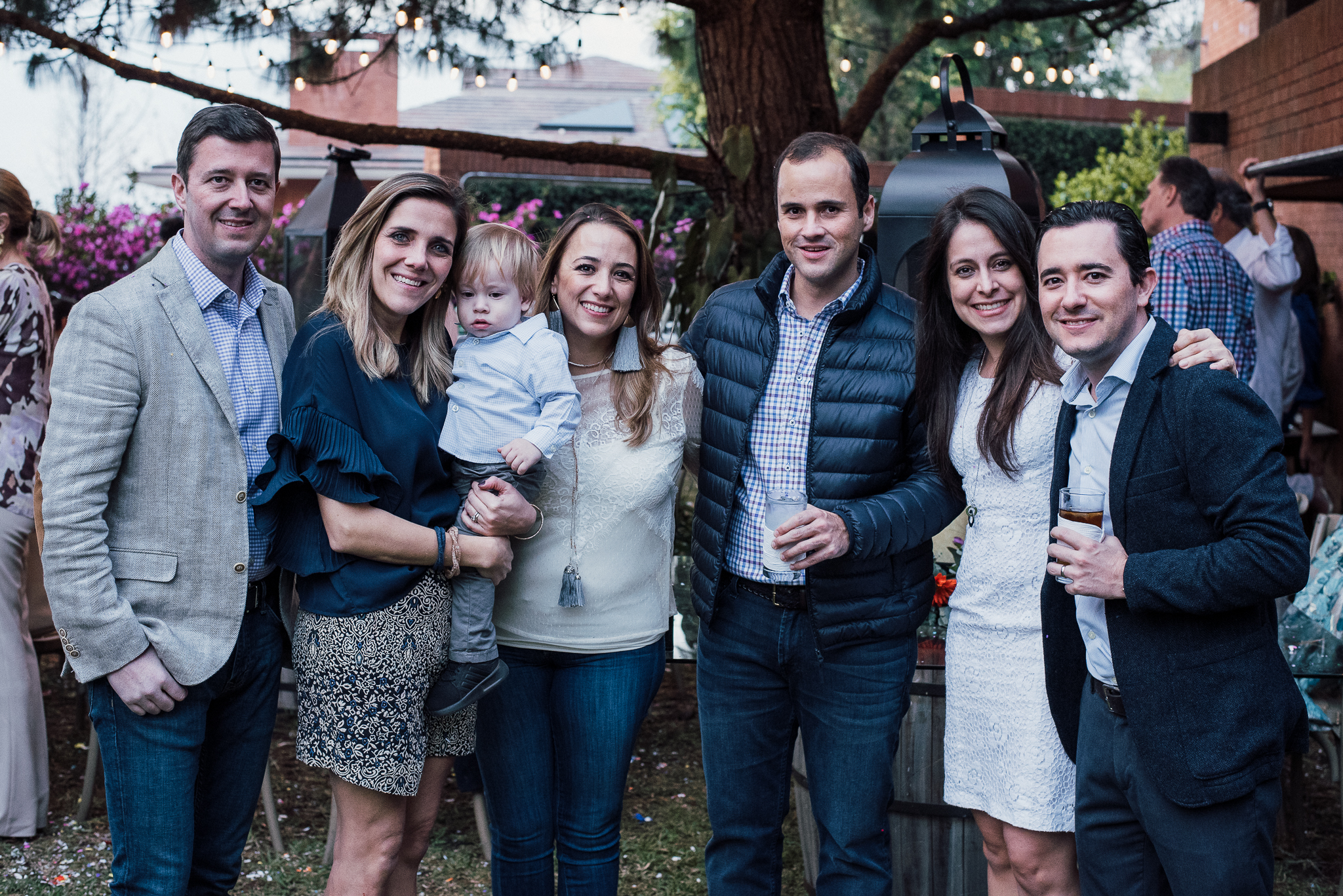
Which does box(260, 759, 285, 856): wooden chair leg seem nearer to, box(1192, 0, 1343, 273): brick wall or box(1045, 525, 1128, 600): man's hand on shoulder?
box(1045, 525, 1128, 600): man's hand on shoulder

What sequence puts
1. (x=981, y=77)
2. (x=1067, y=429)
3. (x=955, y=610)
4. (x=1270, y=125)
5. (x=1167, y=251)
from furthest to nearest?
(x=981, y=77)
(x=1270, y=125)
(x=1167, y=251)
(x=955, y=610)
(x=1067, y=429)

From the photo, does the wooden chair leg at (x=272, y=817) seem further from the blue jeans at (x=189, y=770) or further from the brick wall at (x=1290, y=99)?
the brick wall at (x=1290, y=99)

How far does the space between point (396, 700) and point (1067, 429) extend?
1432 millimetres

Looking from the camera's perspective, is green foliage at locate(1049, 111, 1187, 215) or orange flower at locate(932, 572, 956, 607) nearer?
orange flower at locate(932, 572, 956, 607)

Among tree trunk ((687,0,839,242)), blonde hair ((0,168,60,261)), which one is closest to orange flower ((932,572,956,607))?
tree trunk ((687,0,839,242))

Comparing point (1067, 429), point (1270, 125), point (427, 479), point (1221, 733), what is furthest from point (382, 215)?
point (1270, 125)

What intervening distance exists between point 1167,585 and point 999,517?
0.51 m

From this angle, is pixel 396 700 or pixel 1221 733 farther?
pixel 396 700

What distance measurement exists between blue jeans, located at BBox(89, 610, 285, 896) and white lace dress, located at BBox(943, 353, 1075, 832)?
4.97ft

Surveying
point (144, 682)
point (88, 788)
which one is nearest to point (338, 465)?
point (144, 682)

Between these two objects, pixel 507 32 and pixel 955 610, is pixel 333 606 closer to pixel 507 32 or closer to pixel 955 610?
pixel 955 610

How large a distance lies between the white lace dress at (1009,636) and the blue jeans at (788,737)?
7.0 inches

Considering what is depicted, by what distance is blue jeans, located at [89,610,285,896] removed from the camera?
2.28 meters

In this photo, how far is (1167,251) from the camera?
509 cm
